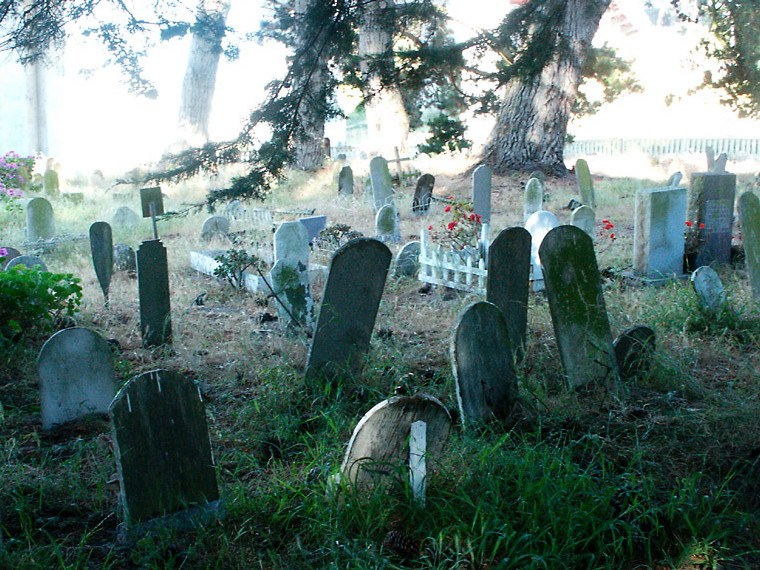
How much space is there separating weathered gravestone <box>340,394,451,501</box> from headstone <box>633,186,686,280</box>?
558 centimetres

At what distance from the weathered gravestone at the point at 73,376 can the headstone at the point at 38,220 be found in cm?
772

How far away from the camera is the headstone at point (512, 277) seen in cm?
465

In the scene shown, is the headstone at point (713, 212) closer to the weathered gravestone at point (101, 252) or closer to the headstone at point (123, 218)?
the weathered gravestone at point (101, 252)

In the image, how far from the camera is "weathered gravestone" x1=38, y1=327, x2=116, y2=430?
423cm

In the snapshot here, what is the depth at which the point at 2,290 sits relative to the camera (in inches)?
207

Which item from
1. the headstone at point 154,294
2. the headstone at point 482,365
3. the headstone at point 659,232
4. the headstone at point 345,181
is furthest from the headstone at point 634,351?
the headstone at point 345,181

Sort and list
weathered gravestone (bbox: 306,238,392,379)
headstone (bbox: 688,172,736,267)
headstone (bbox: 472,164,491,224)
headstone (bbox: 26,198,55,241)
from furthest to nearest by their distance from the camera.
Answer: headstone (bbox: 472,164,491,224)
headstone (bbox: 26,198,55,241)
headstone (bbox: 688,172,736,267)
weathered gravestone (bbox: 306,238,392,379)

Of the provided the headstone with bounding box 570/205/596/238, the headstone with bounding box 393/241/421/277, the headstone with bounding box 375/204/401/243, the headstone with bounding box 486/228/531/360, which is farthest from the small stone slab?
the headstone with bounding box 375/204/401/243

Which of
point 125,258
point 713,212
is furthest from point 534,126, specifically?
point 125,258

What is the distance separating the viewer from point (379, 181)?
46.2ft

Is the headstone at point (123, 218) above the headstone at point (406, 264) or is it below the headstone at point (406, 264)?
above

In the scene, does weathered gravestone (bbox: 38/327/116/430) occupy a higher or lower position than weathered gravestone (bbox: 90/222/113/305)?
lower

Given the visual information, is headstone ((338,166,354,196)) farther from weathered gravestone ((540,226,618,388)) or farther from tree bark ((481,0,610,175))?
weathered gravestone ((540,226,618,388))

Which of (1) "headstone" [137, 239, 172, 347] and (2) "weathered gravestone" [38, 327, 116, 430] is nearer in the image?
(2) "weathered gravestone" [38, 327, 116, 430]
